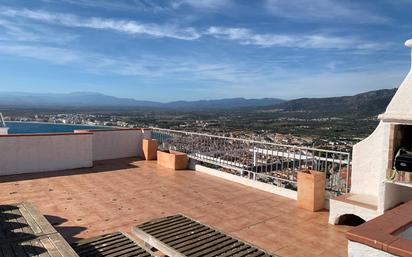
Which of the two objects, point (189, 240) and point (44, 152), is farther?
point (44, 152)

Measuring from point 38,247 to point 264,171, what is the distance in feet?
17.9

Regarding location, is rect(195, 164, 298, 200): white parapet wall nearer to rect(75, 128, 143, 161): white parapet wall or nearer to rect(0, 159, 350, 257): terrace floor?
rect(0, 159, 350, 257): terrace floor

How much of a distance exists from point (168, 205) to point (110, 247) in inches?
105

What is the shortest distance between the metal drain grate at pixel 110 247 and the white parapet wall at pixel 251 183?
3843 mm

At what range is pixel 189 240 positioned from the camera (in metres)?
3.64

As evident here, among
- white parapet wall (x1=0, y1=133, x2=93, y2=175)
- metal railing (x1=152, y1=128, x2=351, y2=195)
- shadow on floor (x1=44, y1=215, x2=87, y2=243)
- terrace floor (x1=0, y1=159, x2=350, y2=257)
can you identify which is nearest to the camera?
shadow on floor (x1=44, y1=215, x2=87, y2=243)

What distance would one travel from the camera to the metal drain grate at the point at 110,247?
132 inches

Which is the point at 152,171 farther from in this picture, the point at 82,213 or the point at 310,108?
the point at 310,108

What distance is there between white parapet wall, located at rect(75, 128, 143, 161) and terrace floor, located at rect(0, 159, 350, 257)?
5.19 feet

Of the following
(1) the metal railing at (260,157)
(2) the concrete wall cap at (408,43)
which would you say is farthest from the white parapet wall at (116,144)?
(2) the concrete wall cap at (408,43)

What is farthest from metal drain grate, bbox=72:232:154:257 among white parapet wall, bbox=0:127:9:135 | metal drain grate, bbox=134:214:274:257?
white parapet wall, bbox=0:127:9:135

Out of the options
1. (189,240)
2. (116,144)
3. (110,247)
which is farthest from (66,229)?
(116,144)

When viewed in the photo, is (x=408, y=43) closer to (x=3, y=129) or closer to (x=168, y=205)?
(x=168, y=205)

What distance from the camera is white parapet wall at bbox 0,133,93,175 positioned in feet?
27.4
